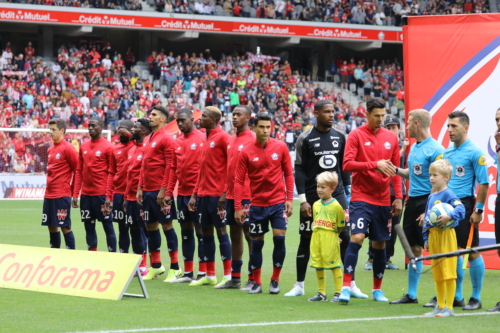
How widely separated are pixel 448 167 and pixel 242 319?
8.06 ft

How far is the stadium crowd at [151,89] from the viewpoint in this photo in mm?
31188

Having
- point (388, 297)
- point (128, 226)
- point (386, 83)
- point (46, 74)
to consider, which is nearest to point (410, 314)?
point (388, 297)

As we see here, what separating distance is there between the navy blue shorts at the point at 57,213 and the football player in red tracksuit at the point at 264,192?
3.79m

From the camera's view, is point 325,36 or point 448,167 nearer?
point 448,167

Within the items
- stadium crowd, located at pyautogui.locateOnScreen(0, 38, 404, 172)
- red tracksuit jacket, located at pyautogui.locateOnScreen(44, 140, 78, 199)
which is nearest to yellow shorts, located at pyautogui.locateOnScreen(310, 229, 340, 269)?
red tracksuit jacket, located at pyautogui.locateOnScreen(44, 140, 78, 199)

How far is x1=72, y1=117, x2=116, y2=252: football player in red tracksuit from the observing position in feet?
39.1

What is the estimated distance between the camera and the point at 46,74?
34.4 metres

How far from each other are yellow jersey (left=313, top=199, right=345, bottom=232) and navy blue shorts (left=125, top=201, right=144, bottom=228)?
Result: 3.31 metres

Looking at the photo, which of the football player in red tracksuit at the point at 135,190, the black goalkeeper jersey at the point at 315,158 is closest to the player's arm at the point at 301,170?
the black goalkeeper jersey at the point at 315,158

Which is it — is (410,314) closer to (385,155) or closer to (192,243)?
(385,155)

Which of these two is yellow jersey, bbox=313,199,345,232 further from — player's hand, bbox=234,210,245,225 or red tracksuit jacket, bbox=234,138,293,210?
player's hand, bbox=234,210,245,225

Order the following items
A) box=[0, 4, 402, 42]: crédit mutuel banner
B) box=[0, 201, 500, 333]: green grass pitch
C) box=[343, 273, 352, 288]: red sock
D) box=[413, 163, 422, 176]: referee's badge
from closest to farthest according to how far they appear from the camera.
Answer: box=[0, 201, 500, 333]: green grass pitch, box=[343, 273, 352, 288]: red sock, box=[413, 163, 422, 176]: referee's badge, box=[0, 4, 402, 42]: crédit mutuel banner

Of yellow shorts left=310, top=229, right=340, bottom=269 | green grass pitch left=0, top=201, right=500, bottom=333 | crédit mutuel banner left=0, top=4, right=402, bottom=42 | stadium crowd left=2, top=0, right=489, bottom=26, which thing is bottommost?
green grass pitch left=0, top=201, right=500, bottom=333

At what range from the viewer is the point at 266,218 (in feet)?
30.0
